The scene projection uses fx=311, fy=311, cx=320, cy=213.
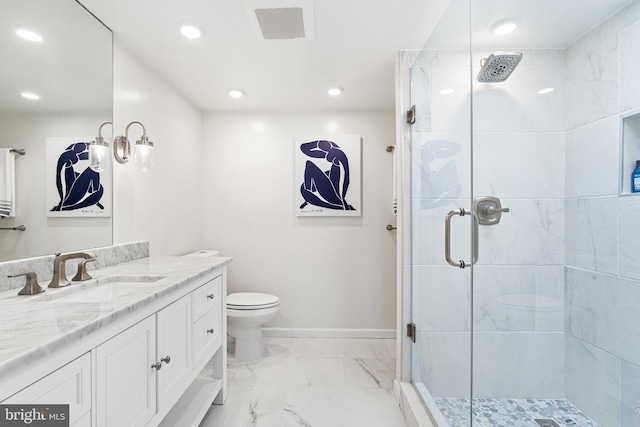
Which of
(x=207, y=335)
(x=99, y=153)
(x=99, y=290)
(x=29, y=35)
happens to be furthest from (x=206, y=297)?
(x=29, y=35)

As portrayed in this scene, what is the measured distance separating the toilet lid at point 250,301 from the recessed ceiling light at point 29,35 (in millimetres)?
1873

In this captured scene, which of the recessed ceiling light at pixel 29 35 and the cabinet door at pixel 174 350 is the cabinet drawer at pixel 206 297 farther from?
the recessed ceiling light at pixel 29 35

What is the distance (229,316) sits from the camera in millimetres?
2383

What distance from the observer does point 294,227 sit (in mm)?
2975

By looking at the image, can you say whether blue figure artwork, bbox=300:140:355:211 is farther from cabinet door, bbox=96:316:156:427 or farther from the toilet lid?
cabinet door, bbox=96:316:156:427

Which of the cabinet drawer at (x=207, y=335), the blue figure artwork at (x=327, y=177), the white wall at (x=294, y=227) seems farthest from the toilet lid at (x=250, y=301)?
the blue figure artwork at (x=327, y=177)

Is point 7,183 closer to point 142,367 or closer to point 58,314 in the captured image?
point 58,314

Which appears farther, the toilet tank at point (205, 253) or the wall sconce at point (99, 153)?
the toilet tank at point (205, 253)

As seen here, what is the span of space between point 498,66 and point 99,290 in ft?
6.61

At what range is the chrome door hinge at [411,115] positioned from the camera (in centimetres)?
193

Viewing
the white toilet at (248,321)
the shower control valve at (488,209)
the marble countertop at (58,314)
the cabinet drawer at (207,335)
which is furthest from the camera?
the white toilet at (248,321)

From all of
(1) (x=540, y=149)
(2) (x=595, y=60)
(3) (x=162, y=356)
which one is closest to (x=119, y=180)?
(3) (x=162, y=356)

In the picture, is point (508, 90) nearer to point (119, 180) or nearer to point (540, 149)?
point (540, 149)

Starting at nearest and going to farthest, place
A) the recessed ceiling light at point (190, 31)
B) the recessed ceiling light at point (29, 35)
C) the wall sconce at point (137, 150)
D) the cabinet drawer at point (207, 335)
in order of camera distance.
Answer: the recessed ceiling light at point (29, 35) → the cabinet drawer at point (207, 335) → the recessed ceiling light at point (190, 31) → the wall sconce at point (137, 150)
